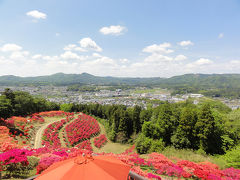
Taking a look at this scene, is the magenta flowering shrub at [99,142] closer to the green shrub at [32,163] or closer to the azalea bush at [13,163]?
the green shrub at [32,163]

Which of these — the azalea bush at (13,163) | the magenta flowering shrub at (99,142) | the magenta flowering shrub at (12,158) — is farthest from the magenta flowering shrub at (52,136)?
the magenta flowering shrub at (12,158)

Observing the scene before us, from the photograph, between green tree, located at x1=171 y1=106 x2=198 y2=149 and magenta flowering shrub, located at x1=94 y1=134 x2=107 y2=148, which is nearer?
green tree, located at x1=171 y1=106 x2=198 y2=149

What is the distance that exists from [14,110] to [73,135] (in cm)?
1716

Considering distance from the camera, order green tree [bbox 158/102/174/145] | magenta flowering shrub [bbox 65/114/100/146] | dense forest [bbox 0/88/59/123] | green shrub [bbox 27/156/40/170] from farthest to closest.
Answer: magenta flowering shrub [bbox 65/114/100/146] < dense forest [bbox 0/88/59/123] < green tree [bbox 158/102/174/145] < green shrub [bbox 27/156/40/170]

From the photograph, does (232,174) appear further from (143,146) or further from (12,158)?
(143,146)

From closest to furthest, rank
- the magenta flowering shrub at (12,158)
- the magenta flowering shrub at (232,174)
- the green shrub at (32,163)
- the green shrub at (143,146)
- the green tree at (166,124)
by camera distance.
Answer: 1. the magenta flowering shrub at (12,158)
2. the magenta flowering shrub at (232,174)
3. the green shrub at (32,163)
4. the green shrub at (143,146)
5. the green tree at (166,124)

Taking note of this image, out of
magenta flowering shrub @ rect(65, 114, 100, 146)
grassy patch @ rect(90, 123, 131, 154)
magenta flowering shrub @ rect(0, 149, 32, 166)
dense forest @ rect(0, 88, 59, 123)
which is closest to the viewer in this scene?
magenta flowering shrub @ rect(0, 149, 32, 166)

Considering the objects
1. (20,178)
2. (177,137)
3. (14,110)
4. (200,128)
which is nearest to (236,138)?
(200,128)

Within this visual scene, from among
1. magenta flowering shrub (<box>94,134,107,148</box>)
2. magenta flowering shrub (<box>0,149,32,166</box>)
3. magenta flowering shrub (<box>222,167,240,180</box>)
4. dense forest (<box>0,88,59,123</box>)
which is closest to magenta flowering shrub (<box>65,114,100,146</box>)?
magenta flowering shrub (<box>94,134,107,148</box>)

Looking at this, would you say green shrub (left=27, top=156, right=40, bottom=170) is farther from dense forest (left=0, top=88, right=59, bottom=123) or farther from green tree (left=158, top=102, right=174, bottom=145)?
dense forest (left=0, top=88, right=59, bottom=123)

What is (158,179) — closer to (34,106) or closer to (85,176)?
(85,176)

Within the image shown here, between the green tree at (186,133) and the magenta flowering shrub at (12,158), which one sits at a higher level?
the magenta flowering shrub at (12,158)

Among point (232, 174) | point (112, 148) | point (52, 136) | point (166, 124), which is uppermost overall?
point (232, 174)

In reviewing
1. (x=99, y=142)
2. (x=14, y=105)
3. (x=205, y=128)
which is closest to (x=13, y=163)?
(x=205, y=128)
